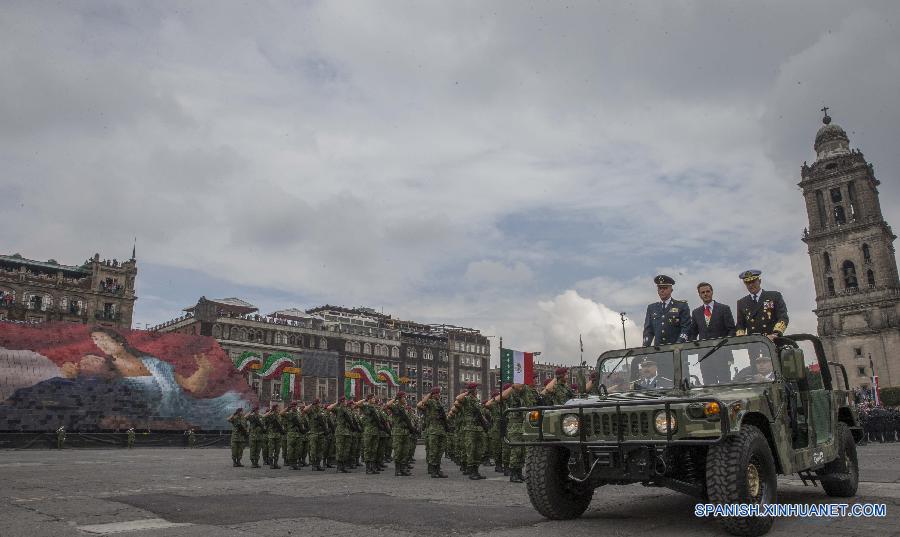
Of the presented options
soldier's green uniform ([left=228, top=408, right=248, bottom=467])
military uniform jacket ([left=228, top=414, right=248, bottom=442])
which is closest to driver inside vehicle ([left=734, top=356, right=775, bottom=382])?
soldier's green uniform ([left=228, top=408, right=248, bottom=467])

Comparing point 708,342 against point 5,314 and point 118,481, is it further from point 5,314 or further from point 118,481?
point 5,314

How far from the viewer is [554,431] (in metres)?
6.56

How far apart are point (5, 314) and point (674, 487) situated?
264 feet

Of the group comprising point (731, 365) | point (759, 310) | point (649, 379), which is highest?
point (759, 310)

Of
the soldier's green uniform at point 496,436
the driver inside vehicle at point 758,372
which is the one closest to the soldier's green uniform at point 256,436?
the soldier's green uniform at point 496,436

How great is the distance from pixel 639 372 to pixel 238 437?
1386 centimetres

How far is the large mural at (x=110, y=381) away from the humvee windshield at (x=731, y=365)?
3957cm

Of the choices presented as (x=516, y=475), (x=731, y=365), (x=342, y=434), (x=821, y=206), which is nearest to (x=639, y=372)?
(x=731, y=365)

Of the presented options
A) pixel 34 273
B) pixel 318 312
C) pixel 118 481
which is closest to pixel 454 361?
pixel 318 312

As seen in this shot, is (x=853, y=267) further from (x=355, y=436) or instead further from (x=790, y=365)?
(x=790, y=365)

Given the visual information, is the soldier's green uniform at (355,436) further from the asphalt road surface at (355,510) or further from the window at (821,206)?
the window at (821,206)

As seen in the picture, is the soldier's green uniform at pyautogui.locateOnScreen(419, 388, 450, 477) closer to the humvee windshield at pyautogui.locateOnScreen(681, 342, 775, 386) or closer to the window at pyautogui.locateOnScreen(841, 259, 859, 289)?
the humvee windshield at pyautogui.locateOnScreen(681, 342, 775, 386)

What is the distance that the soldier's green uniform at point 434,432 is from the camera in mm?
14188

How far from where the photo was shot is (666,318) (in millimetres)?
8977
